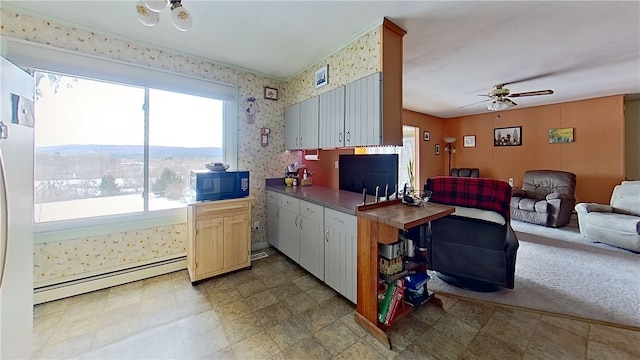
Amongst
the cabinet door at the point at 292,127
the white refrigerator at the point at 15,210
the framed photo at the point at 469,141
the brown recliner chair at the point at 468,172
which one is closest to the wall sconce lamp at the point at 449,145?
the framed photo at the point at 469,141

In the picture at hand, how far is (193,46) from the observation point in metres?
2.65

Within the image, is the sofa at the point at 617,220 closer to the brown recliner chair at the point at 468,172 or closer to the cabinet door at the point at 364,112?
the brown recliner chair at the point at 468,172

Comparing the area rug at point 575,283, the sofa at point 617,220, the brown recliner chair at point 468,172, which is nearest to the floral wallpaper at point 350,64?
the area rug at point 575,283

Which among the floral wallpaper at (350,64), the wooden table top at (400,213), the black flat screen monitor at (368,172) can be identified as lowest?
the wooden table top at (400,213)

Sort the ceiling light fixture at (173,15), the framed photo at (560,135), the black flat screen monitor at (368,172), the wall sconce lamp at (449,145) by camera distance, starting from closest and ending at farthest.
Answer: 1. the ceiling light fixture at (173,15)
2. the black flat screen monitor at (368,172)
3. the framed photo at (560,135)
4. the wall sconce lamp at (449,145)

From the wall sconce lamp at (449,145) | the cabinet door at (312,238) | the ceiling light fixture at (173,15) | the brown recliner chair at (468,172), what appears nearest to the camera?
the ceiling light fixture at (173,15)

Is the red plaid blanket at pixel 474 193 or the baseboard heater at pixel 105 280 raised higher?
the red plaid blanket at pixel 474 193

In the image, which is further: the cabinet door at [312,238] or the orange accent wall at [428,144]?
the orange accent wall at [428,144]

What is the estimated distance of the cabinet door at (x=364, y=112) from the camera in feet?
7.07

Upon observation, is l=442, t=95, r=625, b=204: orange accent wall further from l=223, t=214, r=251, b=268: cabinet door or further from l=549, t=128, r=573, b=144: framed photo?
l=223, t=214, r=251, b=268: cabinet door

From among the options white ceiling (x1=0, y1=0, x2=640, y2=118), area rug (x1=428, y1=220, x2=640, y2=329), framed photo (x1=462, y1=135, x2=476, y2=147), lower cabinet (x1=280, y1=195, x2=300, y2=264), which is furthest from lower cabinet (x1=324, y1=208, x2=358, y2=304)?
framed photo (x1=462, y1=135, x2=476, y2=147)

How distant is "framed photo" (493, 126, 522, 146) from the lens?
5.75 meters

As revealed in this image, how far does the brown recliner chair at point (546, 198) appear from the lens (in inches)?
175

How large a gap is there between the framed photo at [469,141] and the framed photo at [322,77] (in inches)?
217
